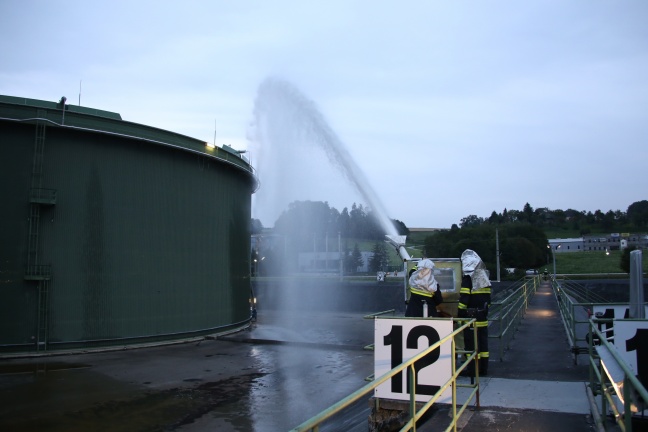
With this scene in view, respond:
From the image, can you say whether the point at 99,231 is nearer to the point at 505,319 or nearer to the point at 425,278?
the point at 425,278

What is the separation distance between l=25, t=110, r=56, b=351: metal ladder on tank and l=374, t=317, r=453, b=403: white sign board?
14.9 meters

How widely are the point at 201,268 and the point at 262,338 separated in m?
4.07

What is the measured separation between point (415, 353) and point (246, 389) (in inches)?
262

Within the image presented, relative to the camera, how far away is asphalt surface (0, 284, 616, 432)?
24.9 ft

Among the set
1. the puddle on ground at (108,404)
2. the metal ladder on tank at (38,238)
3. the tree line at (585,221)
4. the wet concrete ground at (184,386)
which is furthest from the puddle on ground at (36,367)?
the tree line at (585,221)

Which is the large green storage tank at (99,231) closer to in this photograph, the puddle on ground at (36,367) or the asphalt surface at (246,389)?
the asphalt surface at (246,389)

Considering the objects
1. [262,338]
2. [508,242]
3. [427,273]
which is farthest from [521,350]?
[508,242]

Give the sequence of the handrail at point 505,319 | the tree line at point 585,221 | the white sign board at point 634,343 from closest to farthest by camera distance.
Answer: the white sign board at point 634,343 < the handrail at point 505,319 < the tree line at point 585,221

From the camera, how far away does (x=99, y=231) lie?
1900 centimetres

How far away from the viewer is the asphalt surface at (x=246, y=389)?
7.58 meters

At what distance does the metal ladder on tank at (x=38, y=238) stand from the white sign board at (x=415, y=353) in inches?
586

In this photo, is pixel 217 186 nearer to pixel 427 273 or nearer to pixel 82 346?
pixel 82 346

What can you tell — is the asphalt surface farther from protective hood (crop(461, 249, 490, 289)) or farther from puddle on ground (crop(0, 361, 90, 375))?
protective hood (crop(461, 249, 490, 289))

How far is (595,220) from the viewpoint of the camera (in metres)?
198
